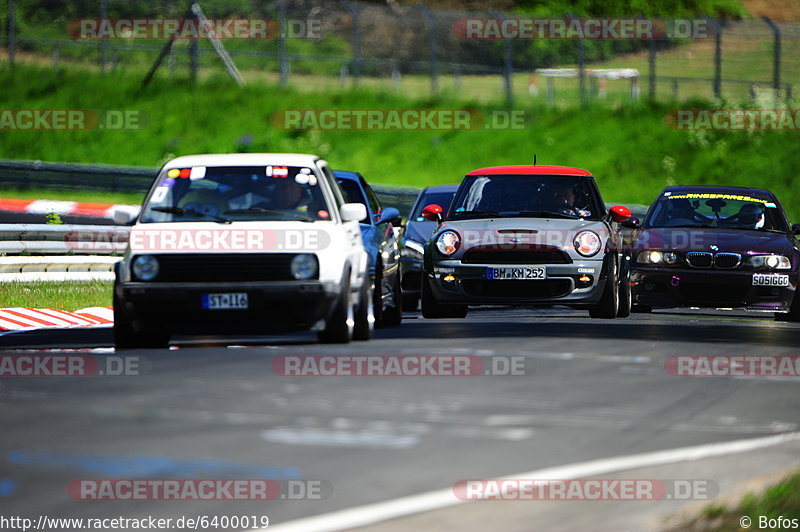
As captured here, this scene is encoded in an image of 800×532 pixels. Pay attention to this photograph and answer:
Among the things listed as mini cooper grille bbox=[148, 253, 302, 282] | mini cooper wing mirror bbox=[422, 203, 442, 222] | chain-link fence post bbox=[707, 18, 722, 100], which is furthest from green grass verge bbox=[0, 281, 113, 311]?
chain-link fence post bbox=[707, 18, 722, 100]

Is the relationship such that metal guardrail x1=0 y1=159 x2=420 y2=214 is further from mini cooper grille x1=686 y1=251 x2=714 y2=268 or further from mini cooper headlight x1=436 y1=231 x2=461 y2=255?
mini cooper headlight x1=436 y1=231 x2=461 y2=255

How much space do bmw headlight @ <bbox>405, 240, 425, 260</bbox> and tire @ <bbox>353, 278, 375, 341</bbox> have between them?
4479 millimetres

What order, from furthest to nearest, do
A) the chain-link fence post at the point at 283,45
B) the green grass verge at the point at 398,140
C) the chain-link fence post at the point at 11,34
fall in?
the chain-link fence post at the point at 11,34
the chain-link fence post at the point at 283,45
the green grass verge at the point at 398,140

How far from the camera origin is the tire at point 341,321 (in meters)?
13.2

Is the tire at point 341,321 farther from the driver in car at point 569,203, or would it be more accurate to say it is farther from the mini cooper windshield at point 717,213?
the mini cooper windshield at point 717,213

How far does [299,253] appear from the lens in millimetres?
12992

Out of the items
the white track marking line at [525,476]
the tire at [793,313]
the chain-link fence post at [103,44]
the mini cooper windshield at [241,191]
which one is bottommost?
the white track marking line at [525,476]

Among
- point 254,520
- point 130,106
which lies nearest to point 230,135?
point 130,106

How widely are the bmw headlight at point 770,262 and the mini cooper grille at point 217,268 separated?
6.96 meters

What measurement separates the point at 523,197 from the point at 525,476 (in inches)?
249

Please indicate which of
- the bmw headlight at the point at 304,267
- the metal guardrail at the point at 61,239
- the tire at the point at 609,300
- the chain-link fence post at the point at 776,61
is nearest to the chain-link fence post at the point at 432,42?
the chain-link fence post at the point at 776,61

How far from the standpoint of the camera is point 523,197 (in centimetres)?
1714

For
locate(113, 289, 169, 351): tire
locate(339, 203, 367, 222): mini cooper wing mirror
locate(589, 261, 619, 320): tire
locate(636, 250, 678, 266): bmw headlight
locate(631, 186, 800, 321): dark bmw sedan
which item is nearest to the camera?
locate(113, 289, 169, 351): tire

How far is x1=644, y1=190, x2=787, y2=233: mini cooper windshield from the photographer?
19.0 m
